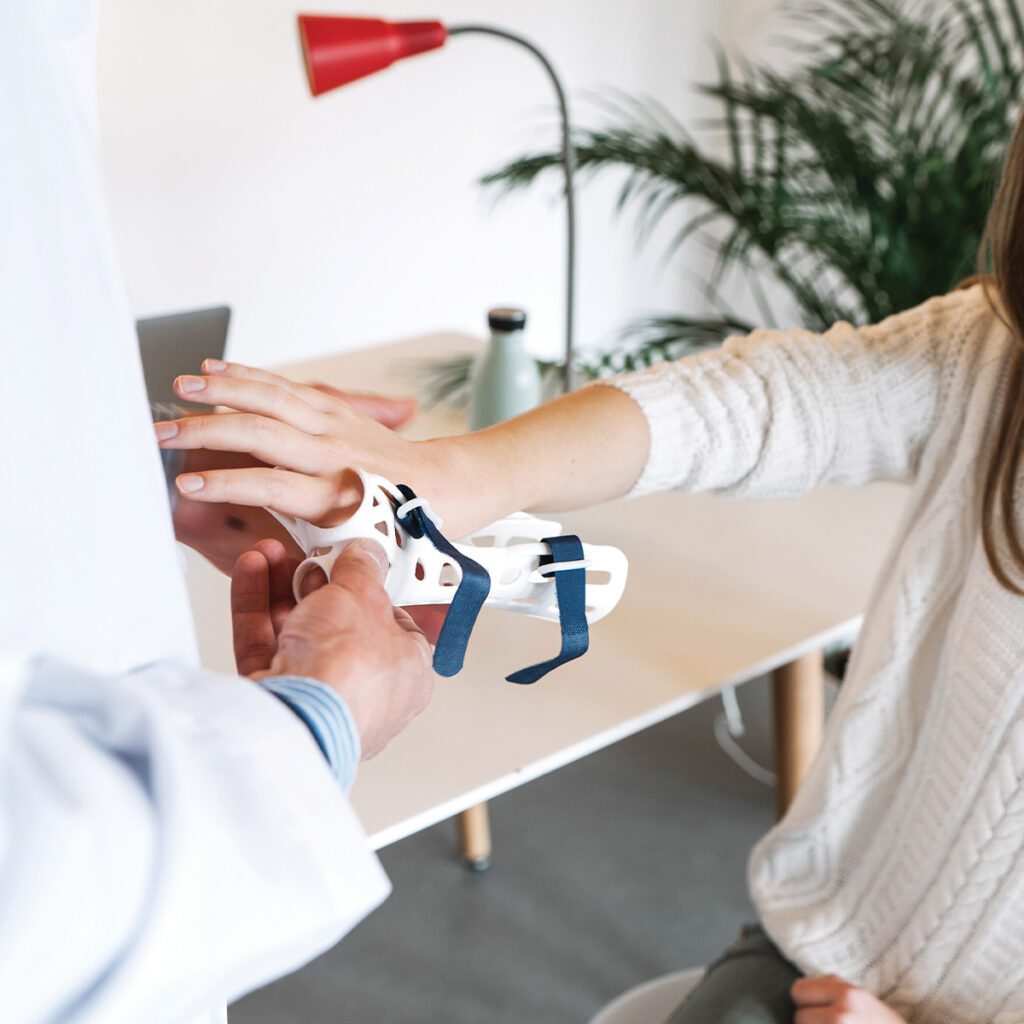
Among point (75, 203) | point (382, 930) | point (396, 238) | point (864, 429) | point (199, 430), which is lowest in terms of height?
point (382, 930)

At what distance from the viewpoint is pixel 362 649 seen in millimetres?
474

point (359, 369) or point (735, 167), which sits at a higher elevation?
point (735, 167)

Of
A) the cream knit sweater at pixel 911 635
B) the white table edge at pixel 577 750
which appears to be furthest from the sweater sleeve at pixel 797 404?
the white table edge at pixel 577 750

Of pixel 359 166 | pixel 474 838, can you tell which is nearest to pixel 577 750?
pixel 474 838

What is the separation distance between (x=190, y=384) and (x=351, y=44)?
2.03 ft

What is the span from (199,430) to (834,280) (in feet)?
8.34

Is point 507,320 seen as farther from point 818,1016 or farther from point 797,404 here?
point 818,1016

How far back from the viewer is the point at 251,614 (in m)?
0.61

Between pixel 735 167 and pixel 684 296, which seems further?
pixel 684 296

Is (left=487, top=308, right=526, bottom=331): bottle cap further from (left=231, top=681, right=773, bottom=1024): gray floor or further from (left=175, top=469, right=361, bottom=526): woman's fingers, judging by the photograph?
(left=231, top=681, right=773, bottom=1024): gray floor

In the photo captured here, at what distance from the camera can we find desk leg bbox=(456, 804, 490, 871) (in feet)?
5.36

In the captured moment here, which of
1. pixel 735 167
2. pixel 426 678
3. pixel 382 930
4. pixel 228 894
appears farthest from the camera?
pixel 735 167

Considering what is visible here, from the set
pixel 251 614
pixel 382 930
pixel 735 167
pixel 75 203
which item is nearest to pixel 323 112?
pixel 735 167

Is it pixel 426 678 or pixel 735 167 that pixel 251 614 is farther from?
pixel 735 167
